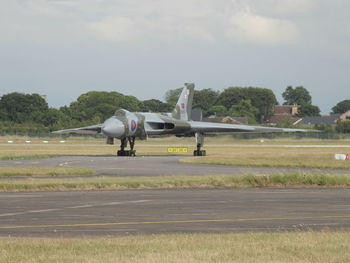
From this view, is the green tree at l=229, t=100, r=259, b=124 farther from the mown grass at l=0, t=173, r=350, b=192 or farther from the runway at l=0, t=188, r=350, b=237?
the runway at l=0, t=188, r=350, b=237

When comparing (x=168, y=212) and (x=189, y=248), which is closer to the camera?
(x=189, y=248)

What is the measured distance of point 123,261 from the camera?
35.1ft

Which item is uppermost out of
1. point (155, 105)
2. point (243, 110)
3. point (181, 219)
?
point (155, 105)

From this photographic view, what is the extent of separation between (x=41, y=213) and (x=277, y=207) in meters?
6.31

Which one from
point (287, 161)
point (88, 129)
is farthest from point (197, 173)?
point (88, 129)

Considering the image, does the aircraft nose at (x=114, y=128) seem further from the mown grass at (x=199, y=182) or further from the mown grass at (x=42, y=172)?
the mown grass at (x=199, y=182)

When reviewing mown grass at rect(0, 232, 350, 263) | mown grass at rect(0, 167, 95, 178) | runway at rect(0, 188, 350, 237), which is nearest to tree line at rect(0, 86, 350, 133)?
mown grass at rect(0, 167, 95, 178)

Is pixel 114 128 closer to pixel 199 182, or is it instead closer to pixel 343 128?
pixel 199 182

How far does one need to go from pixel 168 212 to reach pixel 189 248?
5913 millimetres

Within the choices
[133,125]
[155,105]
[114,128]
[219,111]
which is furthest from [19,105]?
[114,128]

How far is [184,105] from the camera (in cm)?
6269

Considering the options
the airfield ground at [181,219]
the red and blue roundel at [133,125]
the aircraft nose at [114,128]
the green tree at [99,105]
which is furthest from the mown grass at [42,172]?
the green tree at [99,105]

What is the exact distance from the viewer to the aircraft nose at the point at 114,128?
5284 centimetres

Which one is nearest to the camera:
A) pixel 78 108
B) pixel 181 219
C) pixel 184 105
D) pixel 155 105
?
pixel 181 219
